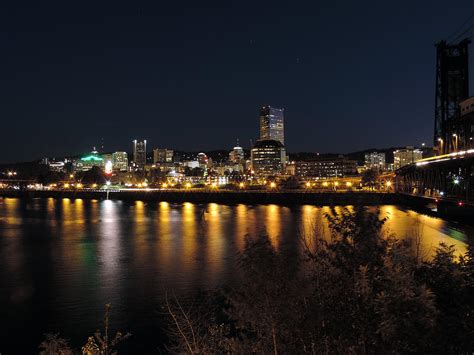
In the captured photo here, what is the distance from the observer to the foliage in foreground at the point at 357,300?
5.32 meters

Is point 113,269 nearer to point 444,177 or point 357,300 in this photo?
point 357,300

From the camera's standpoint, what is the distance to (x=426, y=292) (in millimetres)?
5191

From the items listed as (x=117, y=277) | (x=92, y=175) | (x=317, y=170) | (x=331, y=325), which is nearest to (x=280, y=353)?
(x=331, y=325)

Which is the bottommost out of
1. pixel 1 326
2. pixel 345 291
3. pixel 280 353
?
pixel 1 326

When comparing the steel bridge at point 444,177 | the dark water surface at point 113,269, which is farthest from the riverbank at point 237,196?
the dark water surface at point 113,269

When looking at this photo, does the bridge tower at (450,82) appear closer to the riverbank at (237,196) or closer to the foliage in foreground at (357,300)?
the riverbank at (237,196)

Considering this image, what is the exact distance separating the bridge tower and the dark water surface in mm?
24244

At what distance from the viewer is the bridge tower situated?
6475 cm

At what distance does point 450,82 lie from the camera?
66.6 meters

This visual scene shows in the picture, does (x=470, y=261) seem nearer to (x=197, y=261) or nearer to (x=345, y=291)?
(x=345, y=291)

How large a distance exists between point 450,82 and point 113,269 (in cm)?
5955

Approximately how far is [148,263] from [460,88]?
57.6m

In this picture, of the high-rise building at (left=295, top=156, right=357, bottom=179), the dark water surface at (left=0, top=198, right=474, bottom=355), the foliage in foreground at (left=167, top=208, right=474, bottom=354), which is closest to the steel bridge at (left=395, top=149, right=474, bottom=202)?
the dark water surface at (left=0, top=198, right=474, bottom=355)

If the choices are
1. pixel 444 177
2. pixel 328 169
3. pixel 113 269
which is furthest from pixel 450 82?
pixel 328 169
